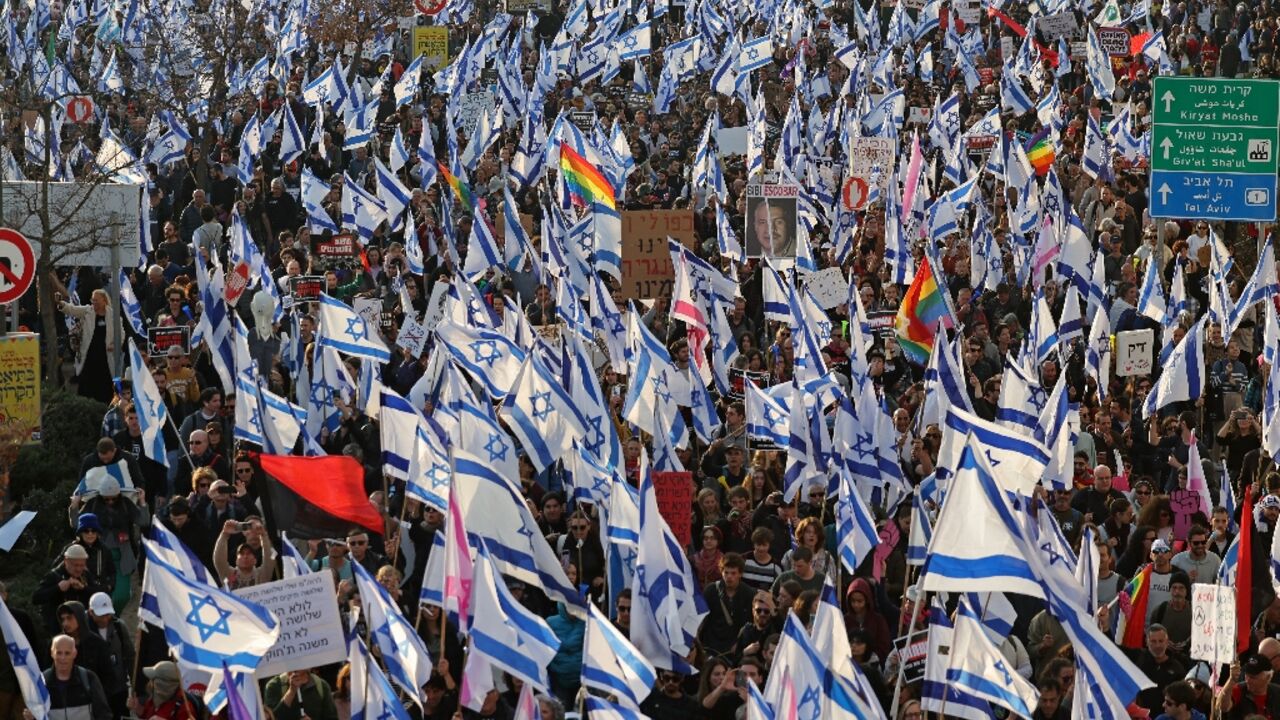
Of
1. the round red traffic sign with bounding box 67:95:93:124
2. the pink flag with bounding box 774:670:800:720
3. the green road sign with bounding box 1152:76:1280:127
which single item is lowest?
the pink flag with bounding box 774:670:800:720

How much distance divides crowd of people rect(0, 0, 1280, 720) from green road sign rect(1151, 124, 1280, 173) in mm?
665

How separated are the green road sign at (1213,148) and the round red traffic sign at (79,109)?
39.2 ft

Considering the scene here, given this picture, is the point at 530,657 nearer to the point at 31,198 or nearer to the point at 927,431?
the point at 927,431

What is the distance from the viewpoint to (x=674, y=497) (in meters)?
17.3

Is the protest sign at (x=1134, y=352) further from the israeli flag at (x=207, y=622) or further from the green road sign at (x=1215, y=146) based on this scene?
the israeli flag at (x=207, y=622)

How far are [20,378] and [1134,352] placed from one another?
9.23 m

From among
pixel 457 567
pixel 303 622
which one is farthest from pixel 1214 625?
pixel 303 622

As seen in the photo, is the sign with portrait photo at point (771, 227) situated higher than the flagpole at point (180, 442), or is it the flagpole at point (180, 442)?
the sign with portrait photo at point (771, 227)

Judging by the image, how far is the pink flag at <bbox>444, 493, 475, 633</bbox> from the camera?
1442cm

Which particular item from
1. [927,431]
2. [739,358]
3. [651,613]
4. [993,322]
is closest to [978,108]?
[993,322]

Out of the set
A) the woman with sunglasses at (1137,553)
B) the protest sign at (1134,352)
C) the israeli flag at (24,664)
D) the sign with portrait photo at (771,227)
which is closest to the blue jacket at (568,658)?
the israeli flag at (24,664)

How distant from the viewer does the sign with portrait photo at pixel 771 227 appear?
2586 cm

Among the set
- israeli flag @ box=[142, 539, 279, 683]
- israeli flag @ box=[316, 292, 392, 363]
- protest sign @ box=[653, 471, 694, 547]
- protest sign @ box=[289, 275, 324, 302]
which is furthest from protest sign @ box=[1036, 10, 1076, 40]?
israeli flag @ box=[142, 539, 279, 683]

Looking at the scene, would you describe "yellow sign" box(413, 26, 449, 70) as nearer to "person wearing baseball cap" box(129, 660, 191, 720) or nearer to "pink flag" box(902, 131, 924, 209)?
"pink flag" box(902, 131, 924, 209)
